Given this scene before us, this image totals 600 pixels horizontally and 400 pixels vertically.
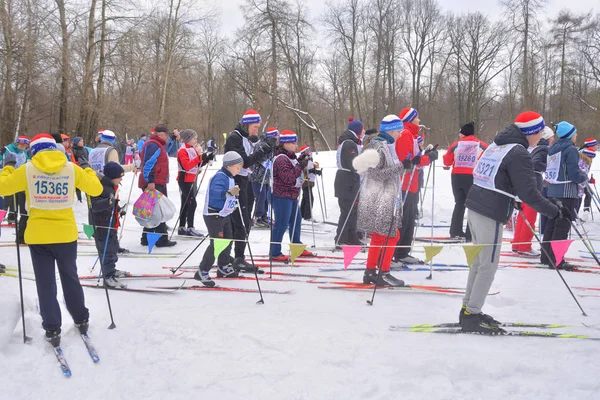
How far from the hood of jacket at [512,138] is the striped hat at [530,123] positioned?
4 centimetres

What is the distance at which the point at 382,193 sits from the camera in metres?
5.10

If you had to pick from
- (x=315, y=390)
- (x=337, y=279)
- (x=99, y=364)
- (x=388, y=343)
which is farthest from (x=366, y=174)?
(x=99, y=364)

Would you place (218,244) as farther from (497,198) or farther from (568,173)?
(568,173)

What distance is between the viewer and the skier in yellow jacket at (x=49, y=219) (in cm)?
352

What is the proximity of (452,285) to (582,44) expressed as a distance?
32.0 meters

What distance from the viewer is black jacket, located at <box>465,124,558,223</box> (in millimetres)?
3637

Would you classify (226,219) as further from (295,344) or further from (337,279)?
(295,344)

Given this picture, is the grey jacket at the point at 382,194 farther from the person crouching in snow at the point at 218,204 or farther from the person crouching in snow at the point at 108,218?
the person crouching in snow at the point at 108,218

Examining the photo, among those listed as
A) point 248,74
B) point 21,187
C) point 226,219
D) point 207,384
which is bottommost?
point 207,384

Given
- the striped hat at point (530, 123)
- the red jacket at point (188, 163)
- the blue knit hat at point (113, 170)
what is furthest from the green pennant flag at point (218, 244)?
the red jacket at point (188, 163)

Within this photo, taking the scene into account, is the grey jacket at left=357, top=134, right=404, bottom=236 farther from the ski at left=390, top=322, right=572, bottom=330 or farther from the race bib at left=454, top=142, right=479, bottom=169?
the race bib at left=454, top=142, right=479, bottom=169

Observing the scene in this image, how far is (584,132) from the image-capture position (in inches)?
1235

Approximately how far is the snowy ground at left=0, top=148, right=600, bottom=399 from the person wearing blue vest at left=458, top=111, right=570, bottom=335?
274 millimetres

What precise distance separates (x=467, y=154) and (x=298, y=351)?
211 inches
